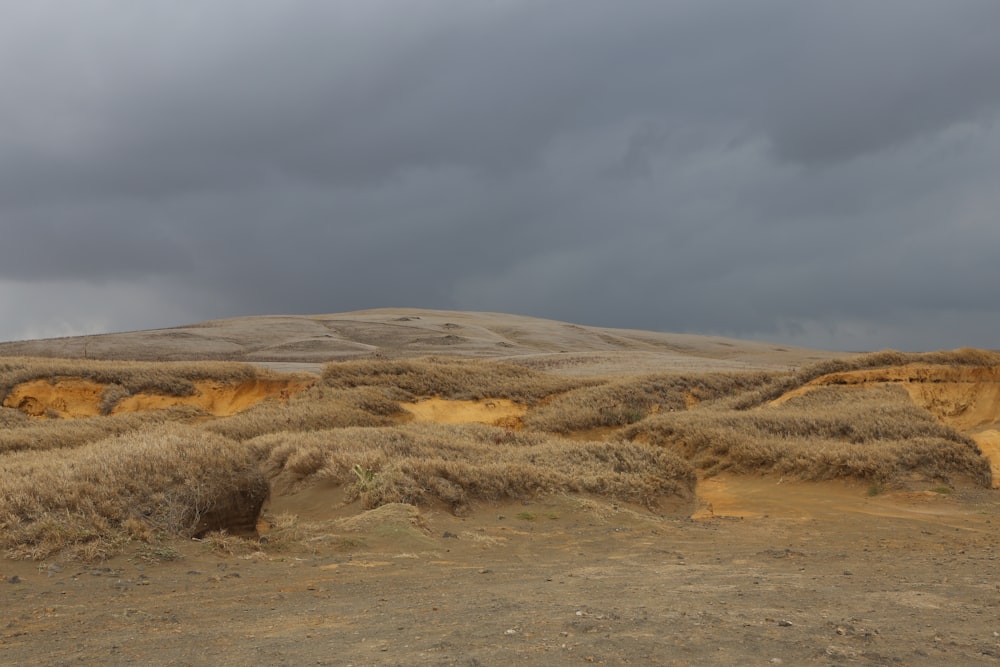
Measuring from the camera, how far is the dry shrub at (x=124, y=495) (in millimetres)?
7512

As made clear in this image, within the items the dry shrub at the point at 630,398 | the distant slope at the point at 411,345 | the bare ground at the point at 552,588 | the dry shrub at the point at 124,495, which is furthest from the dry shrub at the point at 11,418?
the distant slope at the point at 411,345

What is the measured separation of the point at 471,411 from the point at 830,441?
29.9 feet

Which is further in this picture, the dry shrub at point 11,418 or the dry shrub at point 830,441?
the dry shrub at point 11,418

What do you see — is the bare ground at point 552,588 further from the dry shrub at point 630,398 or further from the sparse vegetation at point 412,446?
the dry shrub at point 630,398

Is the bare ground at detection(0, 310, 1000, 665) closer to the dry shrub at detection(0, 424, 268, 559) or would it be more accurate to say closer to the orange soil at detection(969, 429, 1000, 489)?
the dry shrub at detection(0, 424, 268, 559)

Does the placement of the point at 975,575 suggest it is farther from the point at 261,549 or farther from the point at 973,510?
the point at 261,549

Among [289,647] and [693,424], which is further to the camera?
[693,424]

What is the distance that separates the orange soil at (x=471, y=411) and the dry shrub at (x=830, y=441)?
14.2 ft

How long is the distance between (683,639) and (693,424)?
37.8ft

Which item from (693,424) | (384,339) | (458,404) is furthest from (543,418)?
(384,339)

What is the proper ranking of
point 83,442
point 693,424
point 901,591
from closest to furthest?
1. point 901,591
2. point 83,442
3. point 693,424

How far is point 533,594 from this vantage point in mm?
6180

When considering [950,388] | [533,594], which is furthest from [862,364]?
[533,594]

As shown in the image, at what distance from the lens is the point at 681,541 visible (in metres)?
9.19
